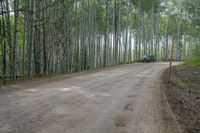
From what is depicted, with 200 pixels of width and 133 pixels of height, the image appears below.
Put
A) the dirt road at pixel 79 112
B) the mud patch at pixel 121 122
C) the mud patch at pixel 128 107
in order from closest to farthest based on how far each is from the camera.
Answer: the dirt road at pixel 79 112
the mud patch at pixel 121 122
the mud patch at pixel 128 107

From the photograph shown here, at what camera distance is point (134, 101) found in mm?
9570

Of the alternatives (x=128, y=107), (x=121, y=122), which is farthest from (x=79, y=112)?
(x=128, y=107)

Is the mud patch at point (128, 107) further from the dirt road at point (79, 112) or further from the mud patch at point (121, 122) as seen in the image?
the mud patch at point (121, 122)

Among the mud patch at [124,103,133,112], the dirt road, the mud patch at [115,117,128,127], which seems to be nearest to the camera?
the dirt road

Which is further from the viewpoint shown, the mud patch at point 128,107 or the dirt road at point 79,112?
the mud patch at point 128,107

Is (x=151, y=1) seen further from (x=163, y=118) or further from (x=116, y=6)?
(x=163, y=118)

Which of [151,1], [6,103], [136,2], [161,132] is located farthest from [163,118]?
[151,1]

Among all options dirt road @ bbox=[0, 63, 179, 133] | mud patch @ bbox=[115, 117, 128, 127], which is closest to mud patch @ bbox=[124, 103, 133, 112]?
dirt road @ bbox=[0, 63, 179, 133]

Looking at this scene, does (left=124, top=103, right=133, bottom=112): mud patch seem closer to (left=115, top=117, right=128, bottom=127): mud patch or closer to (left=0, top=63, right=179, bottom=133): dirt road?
(left=0, top=63, right=179, bottom=133): dirt road

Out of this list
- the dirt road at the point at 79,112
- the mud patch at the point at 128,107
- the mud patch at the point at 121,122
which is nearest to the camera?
the dirt road at the point at 79,112

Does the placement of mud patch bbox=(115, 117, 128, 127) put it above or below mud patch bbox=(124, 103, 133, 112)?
below

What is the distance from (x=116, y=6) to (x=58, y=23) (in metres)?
15.9

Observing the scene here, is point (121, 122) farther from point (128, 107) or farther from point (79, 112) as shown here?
point (128, 107)

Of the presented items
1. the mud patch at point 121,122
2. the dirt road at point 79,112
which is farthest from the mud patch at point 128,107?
the mud patch at point 121,122
